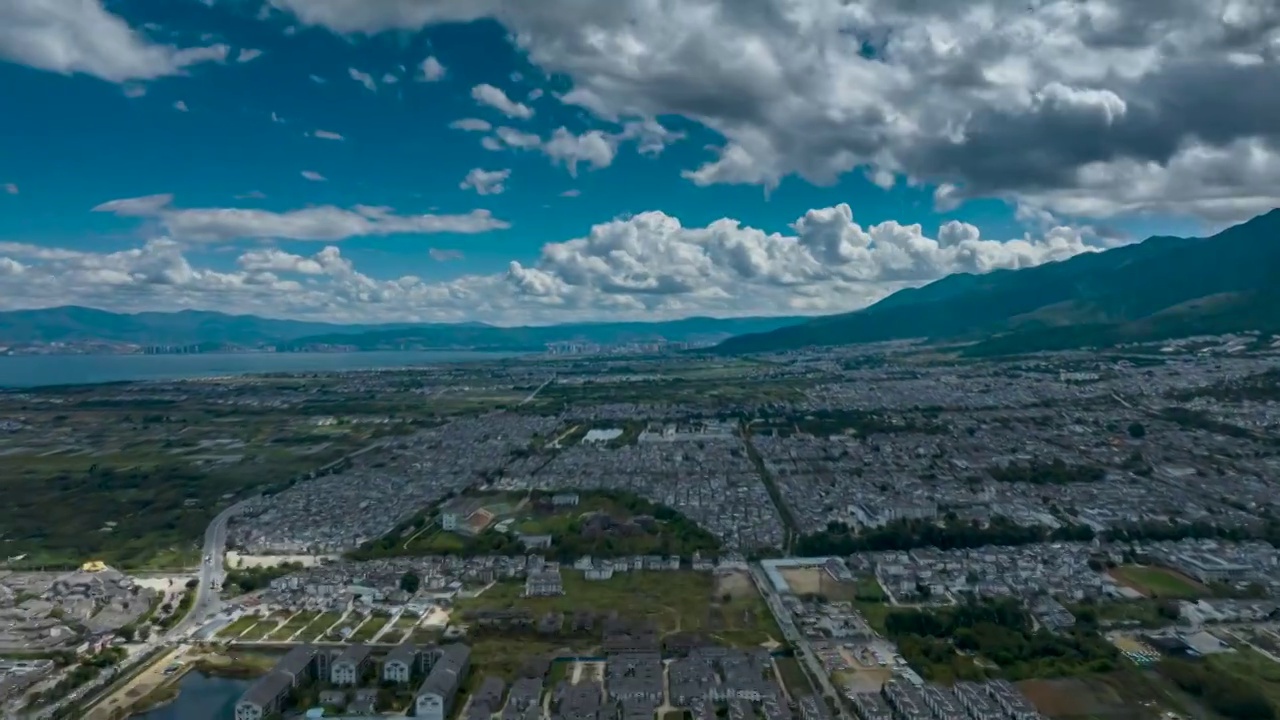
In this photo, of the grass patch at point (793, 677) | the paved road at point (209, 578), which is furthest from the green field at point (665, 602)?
the paved road at point (209, 578)

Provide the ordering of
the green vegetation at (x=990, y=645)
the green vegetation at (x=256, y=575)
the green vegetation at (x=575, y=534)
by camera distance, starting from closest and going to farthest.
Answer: the green vegetation at (x=990, y=645) < the green vegetation at (x=256, y=575) < the green vegetation at (x=575, y=534)

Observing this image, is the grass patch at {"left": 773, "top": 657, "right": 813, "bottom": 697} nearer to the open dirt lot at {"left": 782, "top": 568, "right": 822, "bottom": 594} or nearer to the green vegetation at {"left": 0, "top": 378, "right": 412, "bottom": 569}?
the open dirt lot at {"left": 782, "top": 568, "right": 822, "bottom": 594}

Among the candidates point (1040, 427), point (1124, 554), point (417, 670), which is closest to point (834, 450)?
point (1040, 427)

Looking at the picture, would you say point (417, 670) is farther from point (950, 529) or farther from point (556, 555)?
point (950, 529)

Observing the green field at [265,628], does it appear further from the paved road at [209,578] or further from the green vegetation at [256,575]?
the green vegetation at [256,575]

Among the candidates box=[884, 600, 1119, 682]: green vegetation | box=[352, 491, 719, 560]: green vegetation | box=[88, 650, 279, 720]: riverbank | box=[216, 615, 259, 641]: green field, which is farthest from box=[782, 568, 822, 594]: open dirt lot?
box=[216, 615, 259, 641]: green field
